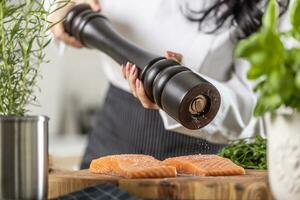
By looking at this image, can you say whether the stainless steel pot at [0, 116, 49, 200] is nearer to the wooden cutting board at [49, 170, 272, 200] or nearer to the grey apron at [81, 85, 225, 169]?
the wooden cutting board at [49, 170, 272, 200]

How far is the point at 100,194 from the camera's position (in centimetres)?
71

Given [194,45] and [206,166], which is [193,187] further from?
[194,45]

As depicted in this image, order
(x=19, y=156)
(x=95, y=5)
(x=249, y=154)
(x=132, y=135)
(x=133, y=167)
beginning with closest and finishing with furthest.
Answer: (x=19, y=156), (x=133, y=167), (x=249, y=154), (x=95, y=5), (x=132, y=135)

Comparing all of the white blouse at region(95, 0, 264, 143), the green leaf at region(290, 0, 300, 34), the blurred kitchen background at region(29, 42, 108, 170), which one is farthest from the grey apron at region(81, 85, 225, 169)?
the blurred kitchen background at region(29, 42, 108, 170)

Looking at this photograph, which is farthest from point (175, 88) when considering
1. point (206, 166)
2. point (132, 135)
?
point (132, 135)

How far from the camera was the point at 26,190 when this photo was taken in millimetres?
677

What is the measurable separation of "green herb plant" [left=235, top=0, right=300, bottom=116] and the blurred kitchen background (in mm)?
2509

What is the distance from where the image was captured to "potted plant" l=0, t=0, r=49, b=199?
672mm

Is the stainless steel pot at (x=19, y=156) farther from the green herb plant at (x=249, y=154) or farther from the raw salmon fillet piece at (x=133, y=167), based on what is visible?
the green herb plant at (x=249, y=154)

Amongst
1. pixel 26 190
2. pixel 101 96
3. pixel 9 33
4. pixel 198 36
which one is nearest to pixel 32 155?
pixel 26 190

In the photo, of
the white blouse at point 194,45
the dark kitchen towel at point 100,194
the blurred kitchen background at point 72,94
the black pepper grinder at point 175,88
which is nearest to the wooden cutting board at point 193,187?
the dark kitchen towel at point 100,194

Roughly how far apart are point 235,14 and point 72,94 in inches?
77.6

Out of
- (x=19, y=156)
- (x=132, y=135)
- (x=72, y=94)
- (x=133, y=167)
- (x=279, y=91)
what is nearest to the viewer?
(x=279, y=91)

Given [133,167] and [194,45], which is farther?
[194,45]
